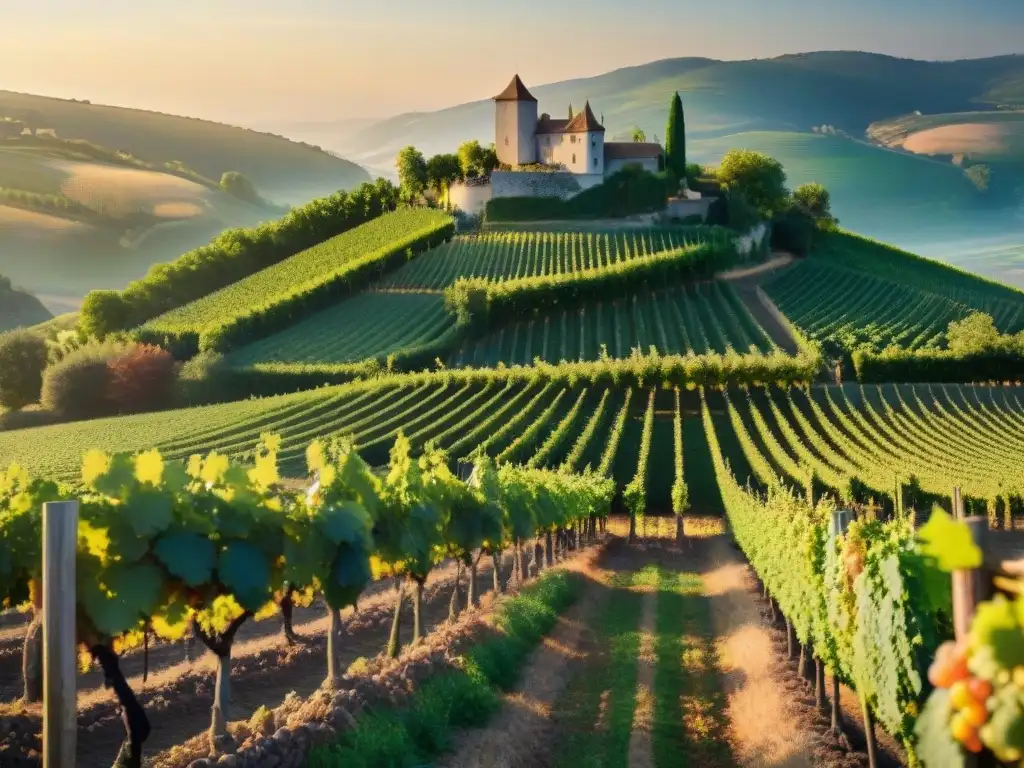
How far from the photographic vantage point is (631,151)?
3359 inches

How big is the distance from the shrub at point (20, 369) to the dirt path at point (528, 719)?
5361cm

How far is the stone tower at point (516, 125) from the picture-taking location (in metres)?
87.4

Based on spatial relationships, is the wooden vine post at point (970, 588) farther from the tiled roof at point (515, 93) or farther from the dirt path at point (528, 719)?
the tiled roof at point (515, 93)

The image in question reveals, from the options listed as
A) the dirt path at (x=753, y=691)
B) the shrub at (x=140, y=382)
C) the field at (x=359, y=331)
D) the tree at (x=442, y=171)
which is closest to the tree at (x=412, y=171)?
the tree at (x=442, y=171)

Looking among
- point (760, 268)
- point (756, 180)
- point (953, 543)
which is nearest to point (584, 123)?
point (756, 180)

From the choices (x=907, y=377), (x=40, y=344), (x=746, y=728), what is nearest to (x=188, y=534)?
(x=746, y=728)

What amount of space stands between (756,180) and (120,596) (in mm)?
81396

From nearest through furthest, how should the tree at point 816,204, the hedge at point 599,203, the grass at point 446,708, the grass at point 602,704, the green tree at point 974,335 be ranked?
the grass at point 446,708 < the grass at point 602,704 < the green tree at point 974,335 < the hedge at point 599,203 < the tree at point 816,204

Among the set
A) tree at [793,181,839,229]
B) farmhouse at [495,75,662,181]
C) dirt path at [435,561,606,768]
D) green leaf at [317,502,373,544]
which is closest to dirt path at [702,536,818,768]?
dirt path at [435,561,606,768]

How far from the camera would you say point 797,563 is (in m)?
13.3

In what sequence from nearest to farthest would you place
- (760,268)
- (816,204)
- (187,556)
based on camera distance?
1. (187,556)
2. (760,268)
3. (816,204)

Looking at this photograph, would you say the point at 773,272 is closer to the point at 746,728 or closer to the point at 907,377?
the point at 907,377

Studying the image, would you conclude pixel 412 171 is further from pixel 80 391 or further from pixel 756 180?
pixel 80 391

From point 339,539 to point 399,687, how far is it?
5.40 ft
